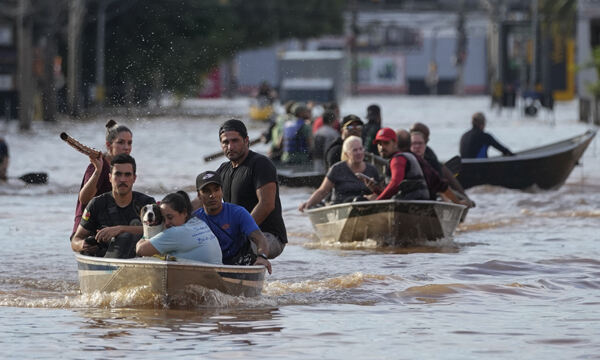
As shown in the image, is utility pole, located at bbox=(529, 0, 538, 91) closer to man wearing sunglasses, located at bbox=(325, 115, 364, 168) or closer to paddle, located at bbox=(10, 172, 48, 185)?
paddle, located at bbox=(10, 172, 48, 185)

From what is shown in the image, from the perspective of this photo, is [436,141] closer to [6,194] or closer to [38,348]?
[6,194]

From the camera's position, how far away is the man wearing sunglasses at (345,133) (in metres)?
17.4

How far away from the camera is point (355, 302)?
1272 centimetres

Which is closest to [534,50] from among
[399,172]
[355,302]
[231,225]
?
[399,172]

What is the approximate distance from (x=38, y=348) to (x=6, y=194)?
1676 centimetres

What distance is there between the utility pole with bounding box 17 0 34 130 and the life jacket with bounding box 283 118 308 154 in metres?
25.6

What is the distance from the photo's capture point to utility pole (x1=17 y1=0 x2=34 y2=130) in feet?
162

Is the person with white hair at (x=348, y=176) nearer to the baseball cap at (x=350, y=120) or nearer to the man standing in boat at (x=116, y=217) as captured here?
the baseball cap at (x=350, y=120)

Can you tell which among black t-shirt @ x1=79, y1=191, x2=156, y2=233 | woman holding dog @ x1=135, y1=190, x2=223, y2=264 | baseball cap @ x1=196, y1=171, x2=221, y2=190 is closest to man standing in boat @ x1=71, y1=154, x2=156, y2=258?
black t-shirt @ x1=79, y1=191, x2=156, y2=233

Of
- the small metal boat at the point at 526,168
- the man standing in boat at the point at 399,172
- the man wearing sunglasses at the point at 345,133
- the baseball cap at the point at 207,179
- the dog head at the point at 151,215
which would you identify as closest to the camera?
the dog head at the point at 151,215

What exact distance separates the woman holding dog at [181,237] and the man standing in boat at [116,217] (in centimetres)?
42

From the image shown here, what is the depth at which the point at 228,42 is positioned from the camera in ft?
269

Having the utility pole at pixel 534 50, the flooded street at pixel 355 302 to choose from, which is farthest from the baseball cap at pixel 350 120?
the utility pole at pixel 534 50

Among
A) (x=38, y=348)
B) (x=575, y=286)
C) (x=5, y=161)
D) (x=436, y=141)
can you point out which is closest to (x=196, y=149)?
(x=436, y=141)
